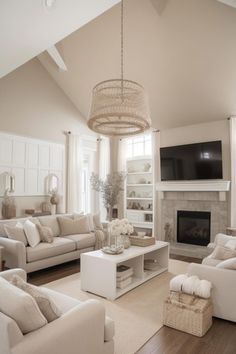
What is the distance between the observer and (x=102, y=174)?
757 cm

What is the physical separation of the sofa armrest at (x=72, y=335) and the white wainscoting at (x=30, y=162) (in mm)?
4183

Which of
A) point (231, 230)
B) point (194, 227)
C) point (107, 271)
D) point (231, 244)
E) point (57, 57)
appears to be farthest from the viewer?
point (194, 227)

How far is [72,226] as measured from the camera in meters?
5.20

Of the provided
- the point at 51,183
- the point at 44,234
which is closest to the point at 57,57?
the point at 51,183

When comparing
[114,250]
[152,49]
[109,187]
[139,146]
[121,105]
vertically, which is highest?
[152,49]

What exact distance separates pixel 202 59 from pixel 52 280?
15.1 ft

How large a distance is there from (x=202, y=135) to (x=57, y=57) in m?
3.77

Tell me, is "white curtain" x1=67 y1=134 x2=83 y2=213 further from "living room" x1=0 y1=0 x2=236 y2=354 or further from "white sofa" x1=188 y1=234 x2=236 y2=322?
"white sofa" x1=188 y1=234 x2=236 y2=322

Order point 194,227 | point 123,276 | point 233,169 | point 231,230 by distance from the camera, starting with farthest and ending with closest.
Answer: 1. point 194,227
2. point 233,169
3. point 231,230
4. point 123,276

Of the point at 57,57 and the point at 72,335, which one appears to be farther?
the point at 57,57

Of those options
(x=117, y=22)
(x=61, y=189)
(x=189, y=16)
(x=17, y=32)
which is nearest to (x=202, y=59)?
(x=189, y=16)

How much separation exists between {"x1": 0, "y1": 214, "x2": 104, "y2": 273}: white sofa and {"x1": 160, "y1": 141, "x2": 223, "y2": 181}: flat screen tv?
2.44 m

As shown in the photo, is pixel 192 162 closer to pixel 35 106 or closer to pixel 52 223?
pixel 52 223

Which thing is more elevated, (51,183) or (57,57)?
(57,57)
